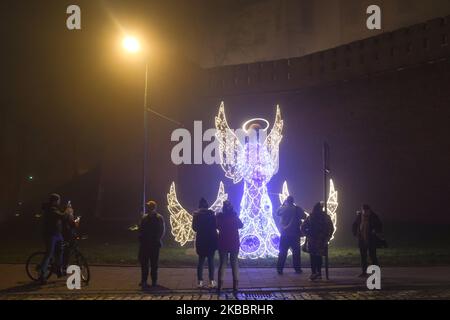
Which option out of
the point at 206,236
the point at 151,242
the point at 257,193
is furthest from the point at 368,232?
the point at 151,242

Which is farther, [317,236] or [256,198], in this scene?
[256,198]

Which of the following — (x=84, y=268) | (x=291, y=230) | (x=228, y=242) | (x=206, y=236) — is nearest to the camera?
(x=228, y=242)

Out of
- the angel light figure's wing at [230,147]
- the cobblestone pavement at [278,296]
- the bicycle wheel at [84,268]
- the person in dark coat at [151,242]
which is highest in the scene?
the angel light figure's wing at [230,147]

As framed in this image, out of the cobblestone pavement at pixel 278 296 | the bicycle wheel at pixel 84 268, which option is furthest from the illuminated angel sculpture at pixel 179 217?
the cobblestone pavement at pixel 278 296

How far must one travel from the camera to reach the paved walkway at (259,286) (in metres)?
9.33

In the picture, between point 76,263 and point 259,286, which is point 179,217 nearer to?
point 76,263

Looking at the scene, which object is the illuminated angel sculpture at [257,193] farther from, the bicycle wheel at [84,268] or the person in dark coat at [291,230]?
the bicycle wheel at [84,268]

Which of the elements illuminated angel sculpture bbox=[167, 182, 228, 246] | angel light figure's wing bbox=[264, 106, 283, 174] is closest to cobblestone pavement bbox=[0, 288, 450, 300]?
angel light figure's wing bbox=[264, 106, 283, 174]

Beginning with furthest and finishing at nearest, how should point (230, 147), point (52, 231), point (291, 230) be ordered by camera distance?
point (230, 147) → point (291, 230) → point (52, 231)

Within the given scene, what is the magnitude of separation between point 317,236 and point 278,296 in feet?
7.63

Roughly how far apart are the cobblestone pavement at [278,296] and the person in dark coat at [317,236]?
139 cm

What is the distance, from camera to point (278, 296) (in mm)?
9211
